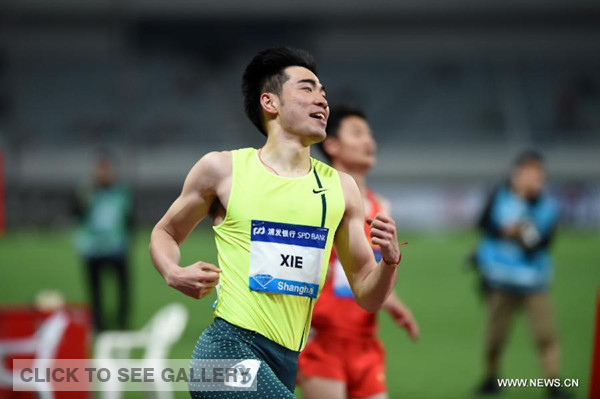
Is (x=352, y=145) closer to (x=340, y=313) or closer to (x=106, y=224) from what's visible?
(x=340, y=313)

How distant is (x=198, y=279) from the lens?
11.5 ft

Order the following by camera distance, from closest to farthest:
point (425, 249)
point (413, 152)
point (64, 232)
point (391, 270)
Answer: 1. point (391, 270)
2. point (425, 249)
3. point (64, 232)
4. point (413, 152)

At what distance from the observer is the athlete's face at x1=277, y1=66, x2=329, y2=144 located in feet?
12.9

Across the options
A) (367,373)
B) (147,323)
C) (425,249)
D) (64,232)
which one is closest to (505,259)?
(367,373)

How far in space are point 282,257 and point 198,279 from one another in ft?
1.34

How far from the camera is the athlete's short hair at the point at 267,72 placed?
13.2ft

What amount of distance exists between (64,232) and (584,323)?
774 inches

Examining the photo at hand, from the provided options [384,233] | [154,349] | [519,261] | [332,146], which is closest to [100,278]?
[154,349]

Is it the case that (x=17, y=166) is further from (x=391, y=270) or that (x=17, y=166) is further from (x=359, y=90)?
(x=391, y=270)

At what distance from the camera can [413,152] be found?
36594mm

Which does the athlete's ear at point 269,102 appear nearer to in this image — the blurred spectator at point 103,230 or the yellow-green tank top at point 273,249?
the yellow-green tank top at point 273,249

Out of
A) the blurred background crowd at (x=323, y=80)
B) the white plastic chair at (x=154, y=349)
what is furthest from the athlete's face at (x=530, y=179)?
the blurred background crowd at (x=323, y=80)

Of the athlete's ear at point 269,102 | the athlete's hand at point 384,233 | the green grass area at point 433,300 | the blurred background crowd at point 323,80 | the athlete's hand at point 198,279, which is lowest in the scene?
the green grass area at point 433,300

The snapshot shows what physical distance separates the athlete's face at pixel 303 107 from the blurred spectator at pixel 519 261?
562cm
